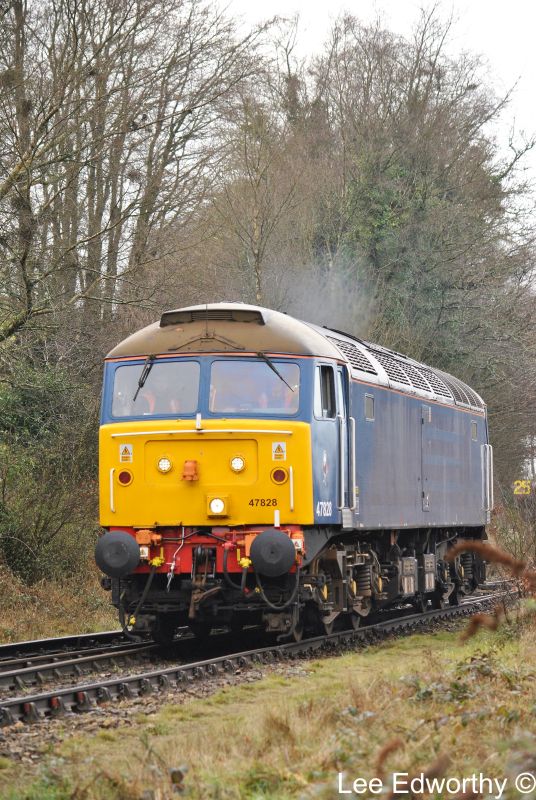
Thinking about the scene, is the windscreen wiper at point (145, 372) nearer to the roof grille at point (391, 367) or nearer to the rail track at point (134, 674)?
the rail track at point (134, 674)

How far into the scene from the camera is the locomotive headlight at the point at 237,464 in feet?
40.8

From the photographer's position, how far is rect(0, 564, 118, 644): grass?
51.9ft

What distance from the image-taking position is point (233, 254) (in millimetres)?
25453

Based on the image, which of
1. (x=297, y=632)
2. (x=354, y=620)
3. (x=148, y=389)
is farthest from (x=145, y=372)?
(x=354, y=620)

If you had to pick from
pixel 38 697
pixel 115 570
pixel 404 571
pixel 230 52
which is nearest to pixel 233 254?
pixel 230 52

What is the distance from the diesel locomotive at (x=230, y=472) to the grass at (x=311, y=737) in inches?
64.4

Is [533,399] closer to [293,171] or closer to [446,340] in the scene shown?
[446,340]

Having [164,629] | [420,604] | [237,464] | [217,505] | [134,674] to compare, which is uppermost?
[237,464]

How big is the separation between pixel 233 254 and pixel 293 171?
2212mm

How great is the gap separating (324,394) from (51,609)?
599 centimetres

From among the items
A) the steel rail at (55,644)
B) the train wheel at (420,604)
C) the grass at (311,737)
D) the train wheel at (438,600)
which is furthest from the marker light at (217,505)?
the train wheel at (438,600)

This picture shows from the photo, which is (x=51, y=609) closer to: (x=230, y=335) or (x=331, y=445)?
(x=331, y=445)

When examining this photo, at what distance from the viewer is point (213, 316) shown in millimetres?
13172

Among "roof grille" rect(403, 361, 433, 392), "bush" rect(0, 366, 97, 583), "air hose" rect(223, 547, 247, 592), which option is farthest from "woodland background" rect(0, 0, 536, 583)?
"air hose" rect(223, 547, 247, 592)
